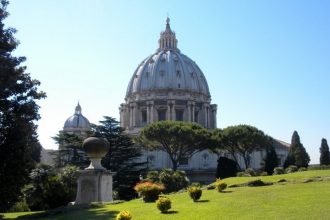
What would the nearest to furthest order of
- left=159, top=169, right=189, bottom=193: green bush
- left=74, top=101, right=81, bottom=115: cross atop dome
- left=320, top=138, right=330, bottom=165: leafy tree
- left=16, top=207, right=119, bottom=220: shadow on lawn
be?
1. left=16, top=207, right=119, bottom=220: shadow on lawn
2. left=159, top=169, right=189, bottom=193: green bush
3. left=320, top=138, right=330, bottom=165: leafy tree
4. left=74, top=101, right=81, bottom=115: cross atop dome

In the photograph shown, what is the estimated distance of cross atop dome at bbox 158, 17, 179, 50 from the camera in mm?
124125

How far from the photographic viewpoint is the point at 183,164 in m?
88.9

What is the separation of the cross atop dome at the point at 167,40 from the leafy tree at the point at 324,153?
193ft

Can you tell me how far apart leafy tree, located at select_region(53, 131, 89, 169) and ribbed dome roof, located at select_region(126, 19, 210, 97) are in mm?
37583

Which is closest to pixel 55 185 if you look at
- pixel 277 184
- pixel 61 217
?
pixel 61 217

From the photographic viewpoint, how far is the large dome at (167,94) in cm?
10619

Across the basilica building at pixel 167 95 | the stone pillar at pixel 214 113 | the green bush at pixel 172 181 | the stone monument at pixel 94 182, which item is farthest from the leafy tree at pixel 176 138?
the stone pillar at pixel 214 113

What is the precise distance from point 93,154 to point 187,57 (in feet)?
309

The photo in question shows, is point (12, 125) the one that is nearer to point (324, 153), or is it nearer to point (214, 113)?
point (324, 153)

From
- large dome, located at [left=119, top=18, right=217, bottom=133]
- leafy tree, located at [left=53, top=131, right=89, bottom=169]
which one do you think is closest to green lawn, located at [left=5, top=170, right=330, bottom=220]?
leafy tree, located at [left=53, top=131, right=89, bottom=169]

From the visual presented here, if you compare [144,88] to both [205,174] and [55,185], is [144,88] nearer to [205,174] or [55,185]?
[205,174]

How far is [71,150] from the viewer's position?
71.1 m

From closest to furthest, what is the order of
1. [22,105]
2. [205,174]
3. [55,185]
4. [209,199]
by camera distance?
[209,199]
[22,105]
[55,185]
[205,174]

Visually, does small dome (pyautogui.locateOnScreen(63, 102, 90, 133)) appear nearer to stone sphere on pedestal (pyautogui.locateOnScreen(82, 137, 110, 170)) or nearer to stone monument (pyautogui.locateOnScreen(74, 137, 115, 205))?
stone sphere on pedestal (pyautogui.locateOnScreen(82, 137, 110, 170))
